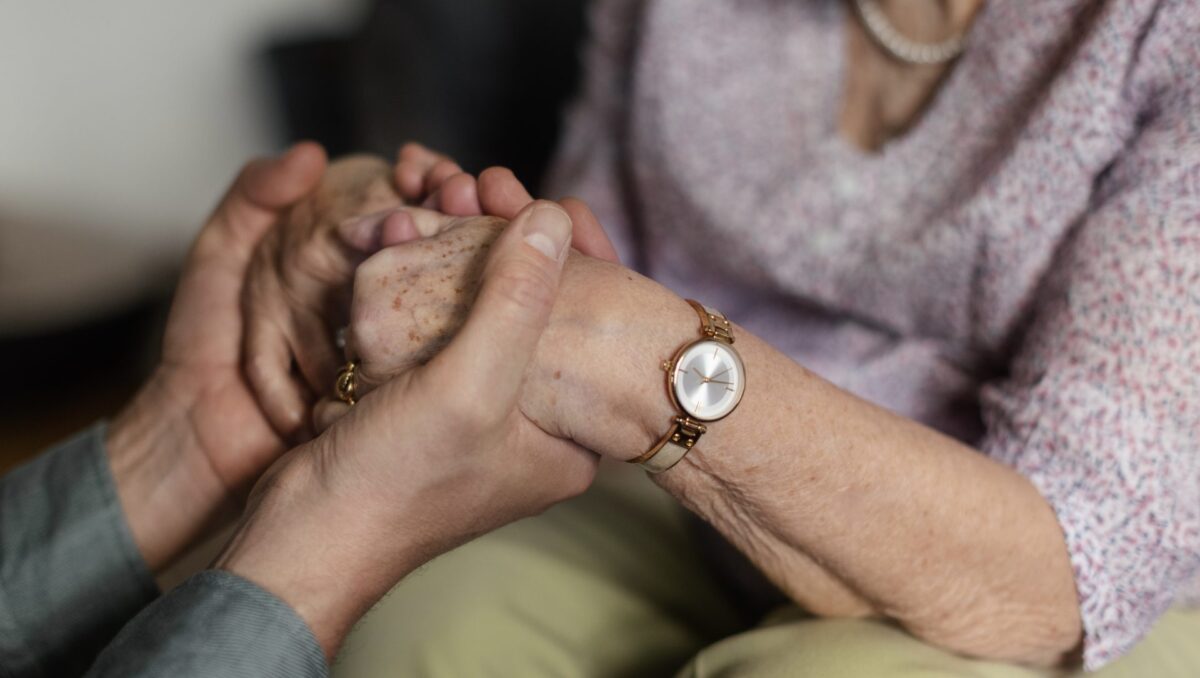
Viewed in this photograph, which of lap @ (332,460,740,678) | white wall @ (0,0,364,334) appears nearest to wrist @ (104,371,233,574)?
lap @ (332,460,740,678)

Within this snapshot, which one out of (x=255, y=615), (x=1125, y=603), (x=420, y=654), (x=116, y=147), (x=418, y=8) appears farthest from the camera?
(x=116, y=147)

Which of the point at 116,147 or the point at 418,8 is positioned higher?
the point at 418,8

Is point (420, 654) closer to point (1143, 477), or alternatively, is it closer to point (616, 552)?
point (616, 552)

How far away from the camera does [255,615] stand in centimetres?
62

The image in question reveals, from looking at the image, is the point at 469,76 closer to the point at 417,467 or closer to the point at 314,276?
the point at 314,276

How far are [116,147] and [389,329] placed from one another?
2.00 metres

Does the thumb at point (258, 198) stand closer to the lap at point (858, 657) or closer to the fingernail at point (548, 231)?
the fingernail at point (548, 231)

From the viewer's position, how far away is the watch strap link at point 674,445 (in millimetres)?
657

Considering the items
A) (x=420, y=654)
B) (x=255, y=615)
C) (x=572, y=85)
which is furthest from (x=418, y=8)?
(x=255, y=615)

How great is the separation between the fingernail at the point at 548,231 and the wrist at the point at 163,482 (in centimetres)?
49

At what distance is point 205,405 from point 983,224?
75cm

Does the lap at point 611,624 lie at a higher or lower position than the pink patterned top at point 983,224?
lower

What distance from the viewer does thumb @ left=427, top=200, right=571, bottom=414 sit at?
1.94 feet

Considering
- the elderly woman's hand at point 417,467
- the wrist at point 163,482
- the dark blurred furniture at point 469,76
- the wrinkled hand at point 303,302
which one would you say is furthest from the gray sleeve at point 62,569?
the dark blurred furniture at point 469,76
